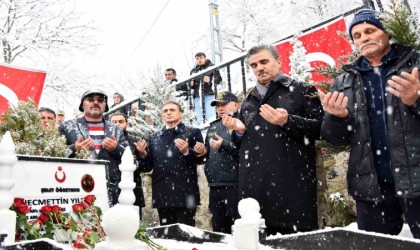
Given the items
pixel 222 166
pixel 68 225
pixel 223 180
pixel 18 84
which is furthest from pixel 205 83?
pixel 68 225

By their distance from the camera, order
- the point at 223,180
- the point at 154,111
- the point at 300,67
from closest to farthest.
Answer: the point at 223,180
the point at 300,67
the point at 154,111

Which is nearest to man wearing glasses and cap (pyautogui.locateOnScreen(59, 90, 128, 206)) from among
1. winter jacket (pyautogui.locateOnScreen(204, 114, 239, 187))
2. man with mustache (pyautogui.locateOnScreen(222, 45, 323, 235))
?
winter jacket (pyautogui.locateOnScreen(204, 114, 239, 187))

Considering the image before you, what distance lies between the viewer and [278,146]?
3291 mm

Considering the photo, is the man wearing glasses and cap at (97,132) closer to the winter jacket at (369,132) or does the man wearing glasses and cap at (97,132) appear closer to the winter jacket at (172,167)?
the winter jacket at (172,167)

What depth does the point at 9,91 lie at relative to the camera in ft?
18.5

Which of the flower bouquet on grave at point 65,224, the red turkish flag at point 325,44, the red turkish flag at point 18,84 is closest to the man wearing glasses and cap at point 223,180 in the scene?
the red turkish flag at point 325,44

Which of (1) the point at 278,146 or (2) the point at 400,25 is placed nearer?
(2) the point at 400,25

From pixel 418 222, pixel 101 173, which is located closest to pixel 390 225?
pixel 418 222

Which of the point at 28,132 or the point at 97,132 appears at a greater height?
the point at 97,132

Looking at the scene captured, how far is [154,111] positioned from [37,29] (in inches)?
462

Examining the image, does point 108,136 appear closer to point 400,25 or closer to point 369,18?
point 369,18

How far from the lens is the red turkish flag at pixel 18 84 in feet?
18.3

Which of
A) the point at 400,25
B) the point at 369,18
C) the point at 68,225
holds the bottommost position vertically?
the point at 68,225

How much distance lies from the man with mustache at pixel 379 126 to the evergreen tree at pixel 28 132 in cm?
179
